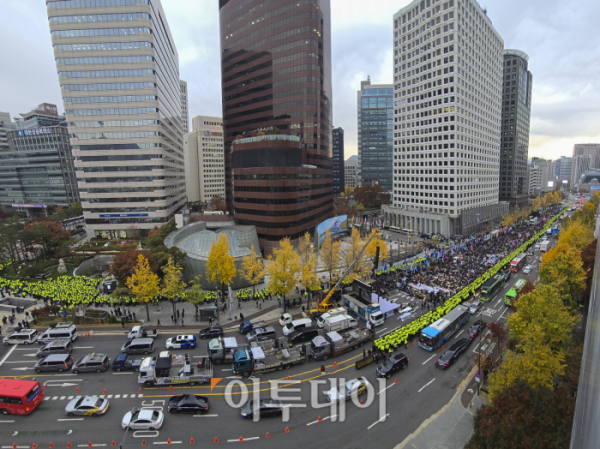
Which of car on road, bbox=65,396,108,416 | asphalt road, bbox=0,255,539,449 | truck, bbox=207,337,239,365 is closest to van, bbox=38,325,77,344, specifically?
asphalt road, bbox=0,255,539,449

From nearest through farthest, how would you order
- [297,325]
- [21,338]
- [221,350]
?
1. [221,350]
2. [21,338]
3. [297,325]

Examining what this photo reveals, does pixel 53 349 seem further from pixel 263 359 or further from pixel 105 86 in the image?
pixel 105 86

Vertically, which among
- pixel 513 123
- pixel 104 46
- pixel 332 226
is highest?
pixel 104 46

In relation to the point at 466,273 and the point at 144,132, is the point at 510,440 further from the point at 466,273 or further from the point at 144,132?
the point at 144,132

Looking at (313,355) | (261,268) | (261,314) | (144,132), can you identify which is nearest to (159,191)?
(144,132)

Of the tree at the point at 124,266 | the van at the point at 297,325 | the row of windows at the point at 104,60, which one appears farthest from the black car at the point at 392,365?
the row of windows at the point at 104,60

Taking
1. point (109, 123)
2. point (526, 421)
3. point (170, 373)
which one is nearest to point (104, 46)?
point (109, 123)
